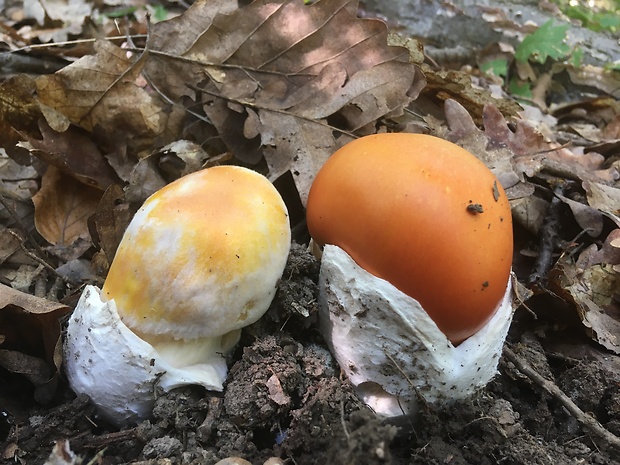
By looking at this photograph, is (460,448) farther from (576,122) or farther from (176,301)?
(576,122)

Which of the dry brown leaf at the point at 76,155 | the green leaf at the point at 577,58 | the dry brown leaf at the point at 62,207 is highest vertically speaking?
the dry brown leaf at the point at 76,155

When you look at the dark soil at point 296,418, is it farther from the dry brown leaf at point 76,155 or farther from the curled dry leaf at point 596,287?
the dry brown leaf at point 76,155

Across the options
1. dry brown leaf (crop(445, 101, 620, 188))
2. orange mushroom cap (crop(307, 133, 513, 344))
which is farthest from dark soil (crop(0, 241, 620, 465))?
dry brown leaf (crop(445, 101, 620, 188))

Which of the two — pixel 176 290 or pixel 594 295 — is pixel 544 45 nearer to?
pixel 594 295

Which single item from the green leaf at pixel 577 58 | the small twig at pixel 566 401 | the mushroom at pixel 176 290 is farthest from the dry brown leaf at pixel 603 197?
the green leaf at pixel 577 58

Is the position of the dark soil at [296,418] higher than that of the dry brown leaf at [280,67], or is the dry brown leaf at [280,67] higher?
the dry brown leaf at [280,67]

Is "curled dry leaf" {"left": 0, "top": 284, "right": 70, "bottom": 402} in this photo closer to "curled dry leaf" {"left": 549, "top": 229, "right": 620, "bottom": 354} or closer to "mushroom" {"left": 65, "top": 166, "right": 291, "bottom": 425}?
"mushroom" {"left": 65, "top": 166, "right": 291, "bottom": 425}

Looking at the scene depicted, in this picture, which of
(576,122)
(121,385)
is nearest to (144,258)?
(121,385)
